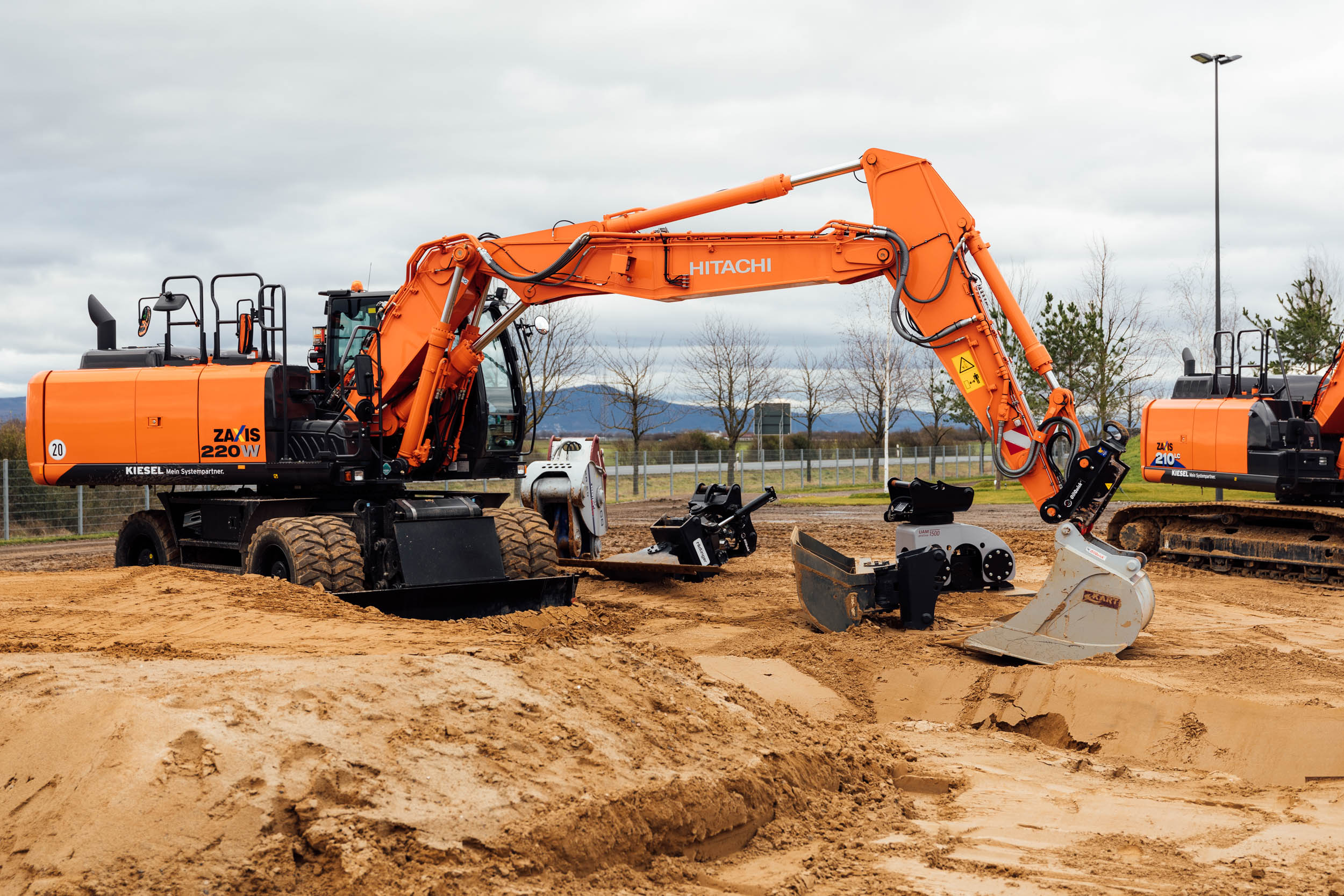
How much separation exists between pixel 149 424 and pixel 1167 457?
41.5ft

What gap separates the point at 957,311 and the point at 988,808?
485 cm

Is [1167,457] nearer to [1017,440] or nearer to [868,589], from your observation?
[1017,440]

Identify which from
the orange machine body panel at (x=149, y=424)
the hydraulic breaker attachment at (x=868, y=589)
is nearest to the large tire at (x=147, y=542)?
the orange machine body panel at (x=149, y=424)

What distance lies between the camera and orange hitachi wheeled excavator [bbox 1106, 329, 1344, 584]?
46.2 feet

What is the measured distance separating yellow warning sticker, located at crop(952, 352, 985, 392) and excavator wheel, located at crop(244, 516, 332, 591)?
5.66 meters

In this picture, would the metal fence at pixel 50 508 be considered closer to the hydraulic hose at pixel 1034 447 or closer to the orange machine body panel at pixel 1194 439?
the hydraulic hose at pixel 1034 447

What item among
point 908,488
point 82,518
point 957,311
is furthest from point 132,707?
point 82,518

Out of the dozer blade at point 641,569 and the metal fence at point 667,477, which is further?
the metal fence at point 667,477

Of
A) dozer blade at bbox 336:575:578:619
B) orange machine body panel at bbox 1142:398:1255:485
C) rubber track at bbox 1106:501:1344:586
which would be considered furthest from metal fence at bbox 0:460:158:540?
orange machine body panel at bbox 1142:398:1255:485

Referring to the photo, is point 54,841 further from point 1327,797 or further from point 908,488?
point 908,488

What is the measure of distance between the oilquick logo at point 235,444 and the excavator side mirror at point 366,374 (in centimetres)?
108

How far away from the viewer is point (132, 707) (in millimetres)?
5109

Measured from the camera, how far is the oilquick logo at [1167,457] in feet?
50.1

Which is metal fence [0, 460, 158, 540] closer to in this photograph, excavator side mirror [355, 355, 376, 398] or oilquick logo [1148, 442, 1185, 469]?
excavator side mirror [355, 355, 376, 398]
